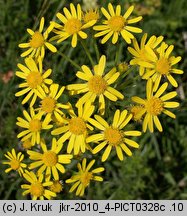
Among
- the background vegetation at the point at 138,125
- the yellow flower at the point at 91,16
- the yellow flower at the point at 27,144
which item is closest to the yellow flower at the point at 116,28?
the yellow flower at the point at 91,16

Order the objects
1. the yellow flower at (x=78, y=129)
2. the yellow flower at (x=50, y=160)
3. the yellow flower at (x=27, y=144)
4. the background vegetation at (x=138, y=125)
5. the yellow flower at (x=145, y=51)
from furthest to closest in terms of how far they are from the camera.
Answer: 1. the background vegetation at (x=138, y=125)
2. the yellow flower at (x=27, y=144)
3. the yellow flower at (x=50, y=160)
4. the yellow flower at (x=145, y=51)
5. the yellow flower at (x=78, y=129)

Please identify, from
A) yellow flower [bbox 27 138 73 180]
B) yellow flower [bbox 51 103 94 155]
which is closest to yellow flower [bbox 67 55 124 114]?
yellow flower [bbox 51 103 94 155]

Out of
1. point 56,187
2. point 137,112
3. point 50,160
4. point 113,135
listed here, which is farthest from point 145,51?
point 56,187

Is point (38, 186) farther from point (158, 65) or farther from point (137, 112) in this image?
point (158, 65)

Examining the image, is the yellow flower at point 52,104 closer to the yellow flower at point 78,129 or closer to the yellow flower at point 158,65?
the yellow flower at point 78,129

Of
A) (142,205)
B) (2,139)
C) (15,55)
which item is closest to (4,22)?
(15,55)
